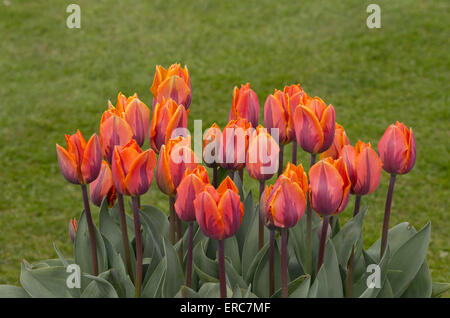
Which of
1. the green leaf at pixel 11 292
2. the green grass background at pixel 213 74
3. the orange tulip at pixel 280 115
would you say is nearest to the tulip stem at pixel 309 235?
the orange tulip at pixel 280 115

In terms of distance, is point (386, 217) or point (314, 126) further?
point (386, 217)

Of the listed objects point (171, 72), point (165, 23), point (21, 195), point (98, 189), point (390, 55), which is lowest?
point (21, 195)

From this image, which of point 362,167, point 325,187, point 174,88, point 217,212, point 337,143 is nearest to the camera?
point 217,212

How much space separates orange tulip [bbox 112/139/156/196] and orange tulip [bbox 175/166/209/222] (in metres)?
0.12

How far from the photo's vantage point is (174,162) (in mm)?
1714

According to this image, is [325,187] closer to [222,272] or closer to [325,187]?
[325,187]

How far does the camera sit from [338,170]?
1.76 metres

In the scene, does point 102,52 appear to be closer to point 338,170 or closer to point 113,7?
point 113,7

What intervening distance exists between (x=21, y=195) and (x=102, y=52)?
271 cm

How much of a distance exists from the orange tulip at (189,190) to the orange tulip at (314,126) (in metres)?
0.35

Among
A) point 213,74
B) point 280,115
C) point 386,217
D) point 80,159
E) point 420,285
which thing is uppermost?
point 213,74

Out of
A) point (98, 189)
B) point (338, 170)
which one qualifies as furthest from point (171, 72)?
point (338, 170)

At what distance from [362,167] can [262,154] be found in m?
0.28

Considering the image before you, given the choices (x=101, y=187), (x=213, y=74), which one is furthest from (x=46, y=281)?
(x=213, y=74)
